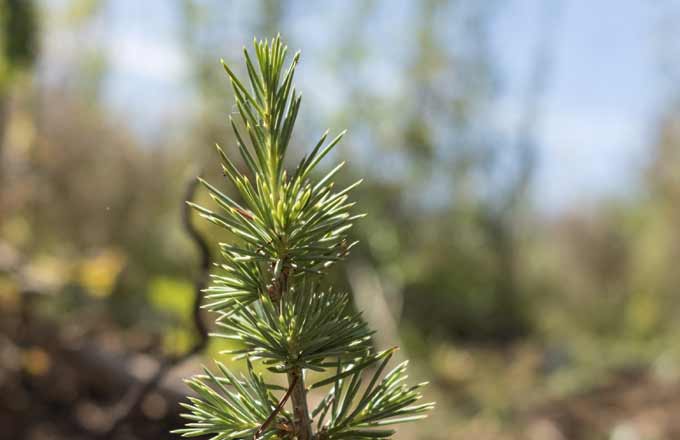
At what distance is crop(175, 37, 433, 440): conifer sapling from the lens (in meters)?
0.32

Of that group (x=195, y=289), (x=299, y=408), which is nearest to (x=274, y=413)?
(x=299, y=408)

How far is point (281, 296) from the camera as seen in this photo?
1.13ft

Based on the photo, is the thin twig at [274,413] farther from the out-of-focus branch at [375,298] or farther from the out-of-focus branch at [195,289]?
the out-of-focus branch at [375,298]

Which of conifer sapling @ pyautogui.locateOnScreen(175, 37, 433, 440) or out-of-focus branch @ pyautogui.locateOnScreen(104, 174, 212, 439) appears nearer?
conifer sapling @ pyautogui.locateOnScreen(175, 37, 433, 440)

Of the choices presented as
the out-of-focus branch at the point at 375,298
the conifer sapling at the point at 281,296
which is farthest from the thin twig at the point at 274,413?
the out-of-focus branch at the point at 375,298

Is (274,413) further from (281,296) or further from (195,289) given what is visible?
(195,289)

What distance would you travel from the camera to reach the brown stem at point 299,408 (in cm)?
33

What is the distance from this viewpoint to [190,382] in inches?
12.8

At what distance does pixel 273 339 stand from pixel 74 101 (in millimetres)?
6449

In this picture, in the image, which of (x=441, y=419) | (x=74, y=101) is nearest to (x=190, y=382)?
(x=441, y=419)

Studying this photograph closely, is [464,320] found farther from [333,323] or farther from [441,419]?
[333,323]

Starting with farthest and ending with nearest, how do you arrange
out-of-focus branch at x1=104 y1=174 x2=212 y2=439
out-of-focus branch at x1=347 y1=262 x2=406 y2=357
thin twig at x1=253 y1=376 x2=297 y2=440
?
1. out-of-focus branch at x1=347 y1=262 x2=406 y2=357
2. out-of-focus branch at x1=104 y1=174 x2=212 y2=439
3. thin twig at x1=253 y1=376 x2=297 y2=440

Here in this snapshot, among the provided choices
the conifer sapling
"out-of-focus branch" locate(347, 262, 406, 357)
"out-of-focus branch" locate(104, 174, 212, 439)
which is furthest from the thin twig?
"out-of-focus branch" locate(347, 262, 406, 357)

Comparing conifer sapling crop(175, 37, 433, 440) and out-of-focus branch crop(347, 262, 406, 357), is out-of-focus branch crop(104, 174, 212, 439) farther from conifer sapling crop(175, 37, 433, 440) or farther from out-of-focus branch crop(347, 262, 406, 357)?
out-of-focus branch crop(347, 262, 406, 357)
